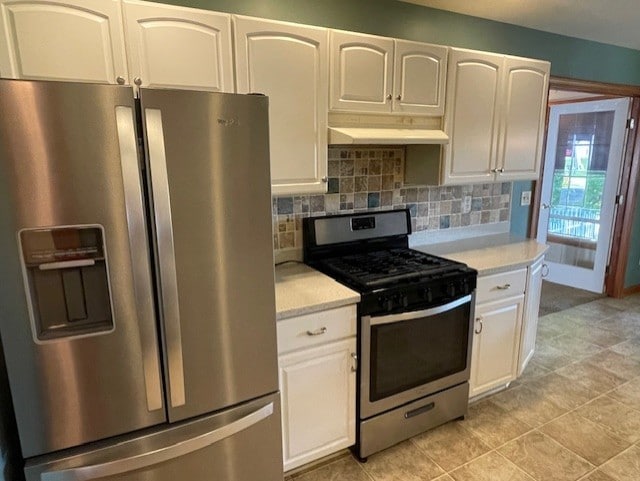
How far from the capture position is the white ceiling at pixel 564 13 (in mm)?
2508

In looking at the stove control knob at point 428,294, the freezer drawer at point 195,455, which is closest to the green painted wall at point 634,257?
the stove control knob at point 428,294

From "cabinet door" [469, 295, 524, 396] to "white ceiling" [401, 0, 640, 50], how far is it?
1.84 meters

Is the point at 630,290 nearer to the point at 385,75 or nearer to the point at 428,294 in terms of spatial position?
the point at 428,294

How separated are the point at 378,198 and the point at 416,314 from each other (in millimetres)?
893

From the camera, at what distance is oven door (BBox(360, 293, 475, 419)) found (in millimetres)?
1970

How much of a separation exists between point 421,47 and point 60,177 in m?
1.87

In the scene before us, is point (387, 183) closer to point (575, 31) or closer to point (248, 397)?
point (248, 397)

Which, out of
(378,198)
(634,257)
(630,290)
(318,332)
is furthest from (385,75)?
(630,290)

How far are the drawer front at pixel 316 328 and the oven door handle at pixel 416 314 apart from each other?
0.13 metres

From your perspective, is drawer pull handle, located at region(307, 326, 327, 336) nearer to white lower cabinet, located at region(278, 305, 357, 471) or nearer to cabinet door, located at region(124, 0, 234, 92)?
white lower cabinet, located at region(278, 305, 357, 471)

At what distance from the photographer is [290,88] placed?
1.89m

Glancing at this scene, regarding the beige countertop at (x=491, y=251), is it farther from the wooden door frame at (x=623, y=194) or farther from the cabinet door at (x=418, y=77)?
the cabinet door at (x=418, y=77)

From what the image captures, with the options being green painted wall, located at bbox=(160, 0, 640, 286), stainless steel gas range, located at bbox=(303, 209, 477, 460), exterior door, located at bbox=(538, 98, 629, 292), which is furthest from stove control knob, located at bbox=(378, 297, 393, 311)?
exterior door, located at bbox=(538, 98, 629, 292)

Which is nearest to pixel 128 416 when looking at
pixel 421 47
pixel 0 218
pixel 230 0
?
pixel 0 218
